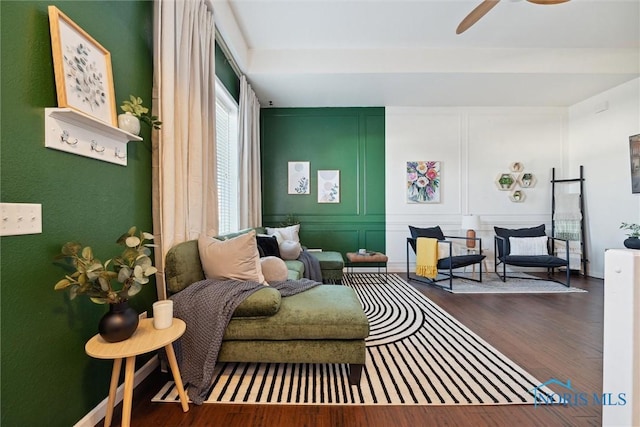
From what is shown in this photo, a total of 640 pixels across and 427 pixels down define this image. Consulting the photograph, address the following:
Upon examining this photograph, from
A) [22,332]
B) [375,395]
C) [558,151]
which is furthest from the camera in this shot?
[558,151]

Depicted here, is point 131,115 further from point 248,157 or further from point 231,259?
point 248,157

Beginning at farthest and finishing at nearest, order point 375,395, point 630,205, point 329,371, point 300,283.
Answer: point 630,205 → point 300,283 → point 329,371 → point 375,395

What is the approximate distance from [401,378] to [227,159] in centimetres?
317

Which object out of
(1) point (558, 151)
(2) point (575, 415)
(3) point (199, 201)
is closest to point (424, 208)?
(1) point (558, 151)

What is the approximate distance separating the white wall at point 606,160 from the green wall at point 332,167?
11.5 ft

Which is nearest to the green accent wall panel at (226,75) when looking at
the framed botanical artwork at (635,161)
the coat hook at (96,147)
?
the coat hook at (96,147)

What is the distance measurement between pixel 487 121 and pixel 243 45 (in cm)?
447

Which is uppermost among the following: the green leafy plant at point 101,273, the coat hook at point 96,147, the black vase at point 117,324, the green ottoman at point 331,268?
the coat hook at point 96,147

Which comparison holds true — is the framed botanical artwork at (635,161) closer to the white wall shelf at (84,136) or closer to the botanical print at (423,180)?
the botanical print at (423,180)

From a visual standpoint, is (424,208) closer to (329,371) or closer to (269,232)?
(269,232)

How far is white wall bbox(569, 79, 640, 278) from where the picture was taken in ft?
13.0

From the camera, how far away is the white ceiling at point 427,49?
9.71 ft

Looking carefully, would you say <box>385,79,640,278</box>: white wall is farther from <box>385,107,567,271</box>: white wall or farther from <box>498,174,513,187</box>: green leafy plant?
<box>498,174,513,187</box>: green leafy plant

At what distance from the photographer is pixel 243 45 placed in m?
3.46
